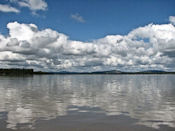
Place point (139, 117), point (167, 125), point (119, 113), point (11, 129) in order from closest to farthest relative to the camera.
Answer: point (11, 129)
point (167, 125)
point (139, 117)
point (119, 113)

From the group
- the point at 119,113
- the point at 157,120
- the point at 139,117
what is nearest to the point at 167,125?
the point at 157,120

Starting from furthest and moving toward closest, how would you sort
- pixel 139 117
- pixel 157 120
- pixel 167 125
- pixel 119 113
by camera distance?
pixel 119 113 < pixel 139 117 < pixel 157 120 < pixel 167 125

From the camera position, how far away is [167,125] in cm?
1598

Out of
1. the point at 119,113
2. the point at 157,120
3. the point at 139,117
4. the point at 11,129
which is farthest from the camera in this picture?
the point at 119,113

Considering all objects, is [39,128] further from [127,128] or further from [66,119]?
[127,128]

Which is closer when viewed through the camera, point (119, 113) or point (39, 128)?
point (39, 128)

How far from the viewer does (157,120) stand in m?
17.7

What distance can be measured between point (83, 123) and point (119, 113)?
17.5 feet

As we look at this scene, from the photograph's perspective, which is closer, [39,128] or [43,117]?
[39,128]

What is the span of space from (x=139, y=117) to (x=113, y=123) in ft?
11.2

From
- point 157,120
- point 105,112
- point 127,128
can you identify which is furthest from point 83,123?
point 157,120

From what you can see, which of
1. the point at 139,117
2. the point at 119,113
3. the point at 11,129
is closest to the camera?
the point at 11,129

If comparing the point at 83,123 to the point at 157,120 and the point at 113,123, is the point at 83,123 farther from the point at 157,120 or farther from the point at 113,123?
the point at 157,120

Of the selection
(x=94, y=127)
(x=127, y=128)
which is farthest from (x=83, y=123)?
(x=127, y=128)
